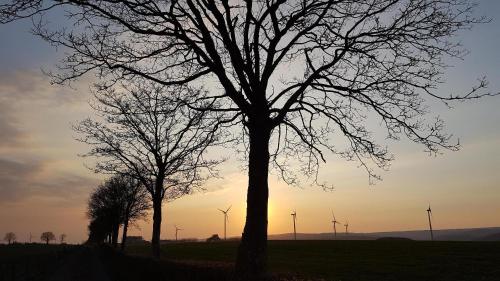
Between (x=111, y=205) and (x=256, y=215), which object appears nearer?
(x=256, y=215)

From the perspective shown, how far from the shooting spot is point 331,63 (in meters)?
14.9

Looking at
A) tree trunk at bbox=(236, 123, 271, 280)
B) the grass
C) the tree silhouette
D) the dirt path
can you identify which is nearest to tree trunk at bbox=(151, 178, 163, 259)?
the dirt path

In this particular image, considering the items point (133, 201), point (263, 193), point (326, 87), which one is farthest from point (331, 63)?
point (133, 201)

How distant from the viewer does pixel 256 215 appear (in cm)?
1348

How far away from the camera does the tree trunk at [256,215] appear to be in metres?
13.0

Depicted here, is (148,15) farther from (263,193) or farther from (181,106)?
(263,193)

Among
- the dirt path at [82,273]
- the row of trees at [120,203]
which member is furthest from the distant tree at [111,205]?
the dirt path at [82,273]

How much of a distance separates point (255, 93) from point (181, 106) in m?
2.37

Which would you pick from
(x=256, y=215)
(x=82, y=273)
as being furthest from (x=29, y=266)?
(x=256, y=215)

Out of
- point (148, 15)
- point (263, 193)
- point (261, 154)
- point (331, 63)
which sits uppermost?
point (148, 15)

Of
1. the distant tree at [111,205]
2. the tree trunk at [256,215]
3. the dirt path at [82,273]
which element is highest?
the distant tree at [111,205]

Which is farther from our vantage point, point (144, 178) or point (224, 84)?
point (144, 178)

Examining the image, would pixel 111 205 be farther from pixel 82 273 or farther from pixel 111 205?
pixel 82 273

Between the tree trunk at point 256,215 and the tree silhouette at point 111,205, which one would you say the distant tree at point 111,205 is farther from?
the tree trunk at point 256,215
